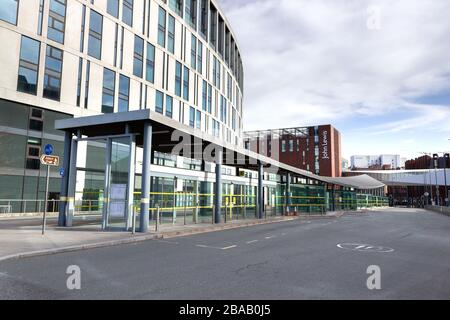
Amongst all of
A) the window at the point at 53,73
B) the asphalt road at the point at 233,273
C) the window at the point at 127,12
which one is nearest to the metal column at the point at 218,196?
the asphalt road at the point at 233,273

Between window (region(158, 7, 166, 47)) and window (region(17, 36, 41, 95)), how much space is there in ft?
47.4

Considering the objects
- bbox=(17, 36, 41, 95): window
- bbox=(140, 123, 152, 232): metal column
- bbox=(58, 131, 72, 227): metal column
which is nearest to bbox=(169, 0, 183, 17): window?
bbox=(17, 36, 41, 95): window

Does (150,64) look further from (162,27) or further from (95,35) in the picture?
(95,35)

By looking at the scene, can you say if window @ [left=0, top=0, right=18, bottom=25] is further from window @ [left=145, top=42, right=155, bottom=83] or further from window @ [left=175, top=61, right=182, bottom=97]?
window @ [left=175, top=61, right=182, bottom=97]

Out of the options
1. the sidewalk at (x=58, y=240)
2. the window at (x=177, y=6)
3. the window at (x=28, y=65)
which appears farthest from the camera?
the window at (x=177, y=6)

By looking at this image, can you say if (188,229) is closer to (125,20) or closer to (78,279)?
(78,279)

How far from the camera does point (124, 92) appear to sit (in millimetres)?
35031

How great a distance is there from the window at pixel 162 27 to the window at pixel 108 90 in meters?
8.31

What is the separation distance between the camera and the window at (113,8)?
1330 inches

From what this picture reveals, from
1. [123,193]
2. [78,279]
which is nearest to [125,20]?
[123,193]

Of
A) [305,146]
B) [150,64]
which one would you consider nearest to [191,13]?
[150,64]

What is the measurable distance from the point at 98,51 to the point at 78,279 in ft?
97.6

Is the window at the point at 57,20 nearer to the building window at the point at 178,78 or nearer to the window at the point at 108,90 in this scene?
the window at the point at 108,90

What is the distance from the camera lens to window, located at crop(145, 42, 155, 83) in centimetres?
3784
